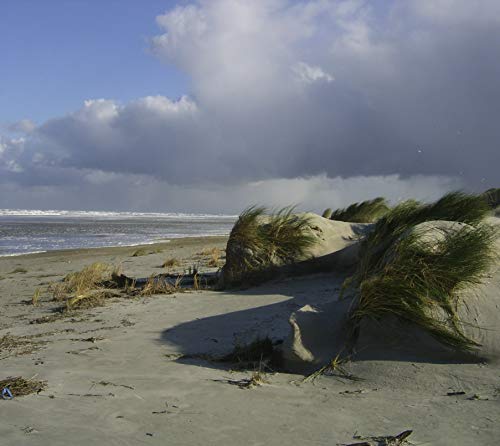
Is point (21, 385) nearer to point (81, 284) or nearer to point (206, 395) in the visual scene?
point (206, 395)

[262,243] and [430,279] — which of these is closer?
[430,279]

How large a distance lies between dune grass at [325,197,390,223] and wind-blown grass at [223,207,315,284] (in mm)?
6629

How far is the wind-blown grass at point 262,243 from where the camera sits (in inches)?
366

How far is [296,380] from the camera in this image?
4398mm

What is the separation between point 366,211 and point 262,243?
755cm

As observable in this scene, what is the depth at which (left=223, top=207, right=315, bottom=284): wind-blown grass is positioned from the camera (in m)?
9.29

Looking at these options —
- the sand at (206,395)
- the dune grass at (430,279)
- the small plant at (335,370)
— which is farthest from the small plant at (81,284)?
the dune grass at (430,279)

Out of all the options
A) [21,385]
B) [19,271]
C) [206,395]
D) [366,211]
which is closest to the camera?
[206,395]

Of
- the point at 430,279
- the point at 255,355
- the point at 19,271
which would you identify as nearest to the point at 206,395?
the point at 255,355

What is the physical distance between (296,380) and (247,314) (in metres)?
2.45

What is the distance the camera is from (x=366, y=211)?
16.2 metres

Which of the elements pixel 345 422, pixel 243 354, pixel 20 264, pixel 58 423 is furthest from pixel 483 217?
pixel 20 264

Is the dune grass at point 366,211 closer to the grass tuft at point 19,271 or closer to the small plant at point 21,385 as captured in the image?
the grass tuft at point 19,271

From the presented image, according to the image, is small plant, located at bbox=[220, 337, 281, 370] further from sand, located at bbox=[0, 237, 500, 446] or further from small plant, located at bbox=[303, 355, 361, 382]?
small plant, located at bbox=[303, 355, 361, 382]
